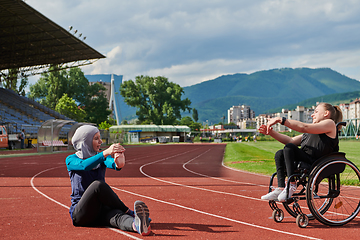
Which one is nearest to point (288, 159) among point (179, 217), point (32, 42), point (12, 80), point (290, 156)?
point (290, 156)

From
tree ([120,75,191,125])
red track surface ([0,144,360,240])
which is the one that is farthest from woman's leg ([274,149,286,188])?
tree ([120,75,191,125])

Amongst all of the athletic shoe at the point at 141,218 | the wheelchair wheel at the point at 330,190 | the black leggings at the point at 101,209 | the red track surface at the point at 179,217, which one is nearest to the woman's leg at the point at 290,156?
the wheelchair wheel at the point at 330,190

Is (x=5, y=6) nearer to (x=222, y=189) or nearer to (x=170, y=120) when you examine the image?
(x=222, y=189)

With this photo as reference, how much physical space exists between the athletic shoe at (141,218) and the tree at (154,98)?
268ft

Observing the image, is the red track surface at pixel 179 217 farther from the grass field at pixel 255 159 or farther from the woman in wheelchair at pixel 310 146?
the grass field at pixel 255 159

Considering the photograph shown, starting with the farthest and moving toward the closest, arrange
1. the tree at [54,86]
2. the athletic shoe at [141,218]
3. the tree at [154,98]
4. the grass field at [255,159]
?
the tree at [154,98] < the tree at [54,86] < the grass field at [255,159] < the athletic shoe at [141,218]

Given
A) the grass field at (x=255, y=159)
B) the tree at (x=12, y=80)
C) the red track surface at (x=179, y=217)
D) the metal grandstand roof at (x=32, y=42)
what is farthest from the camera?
the tree at (x=12, y=80)

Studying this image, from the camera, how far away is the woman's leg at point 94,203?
4.11m

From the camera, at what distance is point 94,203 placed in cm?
418

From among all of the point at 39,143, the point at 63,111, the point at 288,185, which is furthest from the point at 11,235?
the point at 63,111

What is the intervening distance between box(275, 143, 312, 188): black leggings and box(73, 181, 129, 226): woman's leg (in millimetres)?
2272

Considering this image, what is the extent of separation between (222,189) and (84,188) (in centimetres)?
488

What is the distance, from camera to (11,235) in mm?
4293

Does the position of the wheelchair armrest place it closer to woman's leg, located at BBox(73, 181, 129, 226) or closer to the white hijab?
woman's leg, located at BBox(73, 181, 129, 226)
